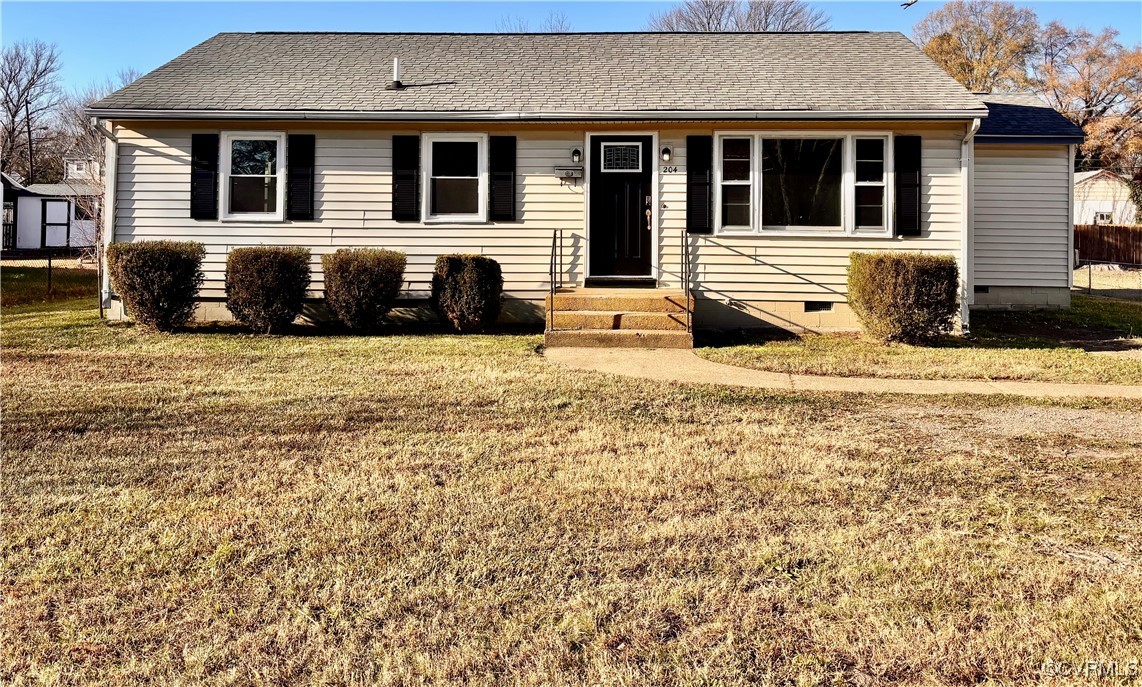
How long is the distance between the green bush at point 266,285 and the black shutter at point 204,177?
1.55 meters

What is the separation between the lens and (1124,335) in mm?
10906

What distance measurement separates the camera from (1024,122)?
13.8 meters

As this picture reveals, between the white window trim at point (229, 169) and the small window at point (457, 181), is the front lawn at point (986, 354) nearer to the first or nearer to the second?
the small window at point (457, 181)

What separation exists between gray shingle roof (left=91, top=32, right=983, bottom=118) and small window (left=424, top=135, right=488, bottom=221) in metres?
0.60

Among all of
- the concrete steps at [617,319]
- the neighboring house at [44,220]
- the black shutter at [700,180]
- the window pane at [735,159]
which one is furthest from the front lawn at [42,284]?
the window pane at [735,159]

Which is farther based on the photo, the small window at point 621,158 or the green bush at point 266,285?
the small window at point 621,158

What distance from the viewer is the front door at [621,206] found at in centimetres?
1153

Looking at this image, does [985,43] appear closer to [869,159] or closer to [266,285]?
[869,159]

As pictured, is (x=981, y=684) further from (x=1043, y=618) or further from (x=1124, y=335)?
(x=1124, y=335)

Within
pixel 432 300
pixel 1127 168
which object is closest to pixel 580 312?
pixel 432 300

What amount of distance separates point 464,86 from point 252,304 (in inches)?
180

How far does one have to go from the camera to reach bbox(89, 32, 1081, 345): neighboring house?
1100cm

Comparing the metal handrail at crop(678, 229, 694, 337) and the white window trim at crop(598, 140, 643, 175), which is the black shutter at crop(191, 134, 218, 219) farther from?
the metal handrail at crop(678, 229, 694, 337)

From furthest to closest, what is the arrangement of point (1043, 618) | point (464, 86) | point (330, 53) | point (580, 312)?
point (330, 53) → point (464, 86) → point (580, 312) → point (1043, 618)
